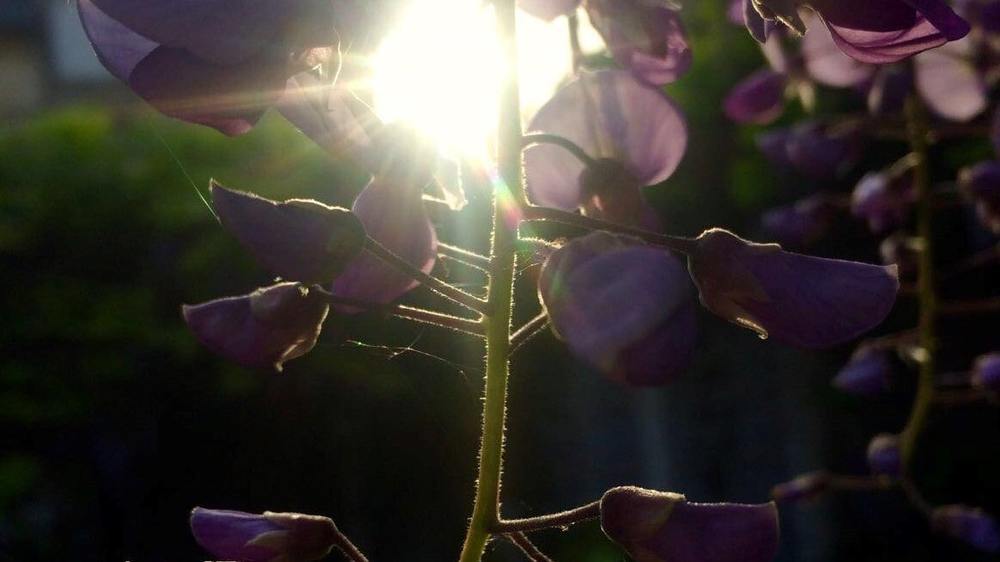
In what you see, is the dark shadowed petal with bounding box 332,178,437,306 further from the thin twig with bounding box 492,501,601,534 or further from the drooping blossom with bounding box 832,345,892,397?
the drooping blossom with bounding box 832,345,892,397

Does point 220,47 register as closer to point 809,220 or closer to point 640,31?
point 640,31

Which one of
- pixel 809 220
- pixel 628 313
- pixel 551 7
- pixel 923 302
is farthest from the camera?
pixel 809 220

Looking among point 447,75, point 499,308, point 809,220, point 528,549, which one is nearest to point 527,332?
point 499,308

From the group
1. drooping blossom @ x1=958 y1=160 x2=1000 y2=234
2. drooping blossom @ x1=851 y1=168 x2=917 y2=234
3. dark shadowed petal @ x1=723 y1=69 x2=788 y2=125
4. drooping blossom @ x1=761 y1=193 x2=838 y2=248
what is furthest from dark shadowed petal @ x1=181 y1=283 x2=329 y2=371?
drooping blossom @ x1=761 y1=193 x2=838 y2=248

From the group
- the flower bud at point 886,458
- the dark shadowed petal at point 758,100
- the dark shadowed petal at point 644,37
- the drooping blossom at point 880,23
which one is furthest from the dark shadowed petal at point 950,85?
the drooping blossom at point 880,23

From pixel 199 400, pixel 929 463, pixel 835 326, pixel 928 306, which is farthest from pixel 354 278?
pixel 199 400
